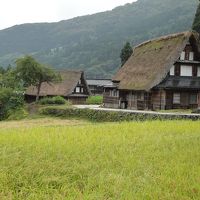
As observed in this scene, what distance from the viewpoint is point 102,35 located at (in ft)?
491

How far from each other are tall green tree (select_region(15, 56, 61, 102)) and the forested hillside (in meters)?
66.6

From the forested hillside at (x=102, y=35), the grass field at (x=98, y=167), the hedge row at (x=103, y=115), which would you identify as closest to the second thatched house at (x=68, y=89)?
the hedge row at (x=103, y=115)

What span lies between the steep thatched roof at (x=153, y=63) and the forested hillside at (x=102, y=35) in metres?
69.5

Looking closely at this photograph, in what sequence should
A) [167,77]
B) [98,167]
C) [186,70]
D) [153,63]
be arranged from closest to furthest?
[98,167] → [167,77] → [153,63] → [186,70]

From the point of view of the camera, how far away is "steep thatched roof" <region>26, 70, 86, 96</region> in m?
48.4

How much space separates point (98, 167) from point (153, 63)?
87.3ft

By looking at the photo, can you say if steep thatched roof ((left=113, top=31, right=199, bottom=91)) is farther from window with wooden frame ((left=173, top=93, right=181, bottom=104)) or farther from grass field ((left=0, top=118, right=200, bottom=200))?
grass field ((left=0, top=118, right=200, bottom=200))

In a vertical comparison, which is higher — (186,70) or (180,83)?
(186,70)

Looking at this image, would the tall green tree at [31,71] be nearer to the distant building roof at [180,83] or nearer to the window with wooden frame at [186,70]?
the distant building roof at [180,83]

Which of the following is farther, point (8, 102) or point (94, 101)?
point (94, 101)

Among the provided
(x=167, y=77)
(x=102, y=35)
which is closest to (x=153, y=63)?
(x=167, y=77)

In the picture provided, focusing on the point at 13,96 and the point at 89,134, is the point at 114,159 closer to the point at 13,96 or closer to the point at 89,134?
the point at 89,134

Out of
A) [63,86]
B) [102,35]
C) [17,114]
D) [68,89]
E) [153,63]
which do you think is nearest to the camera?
[153,63]

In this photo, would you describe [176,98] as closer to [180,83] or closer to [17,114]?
[180,83]
